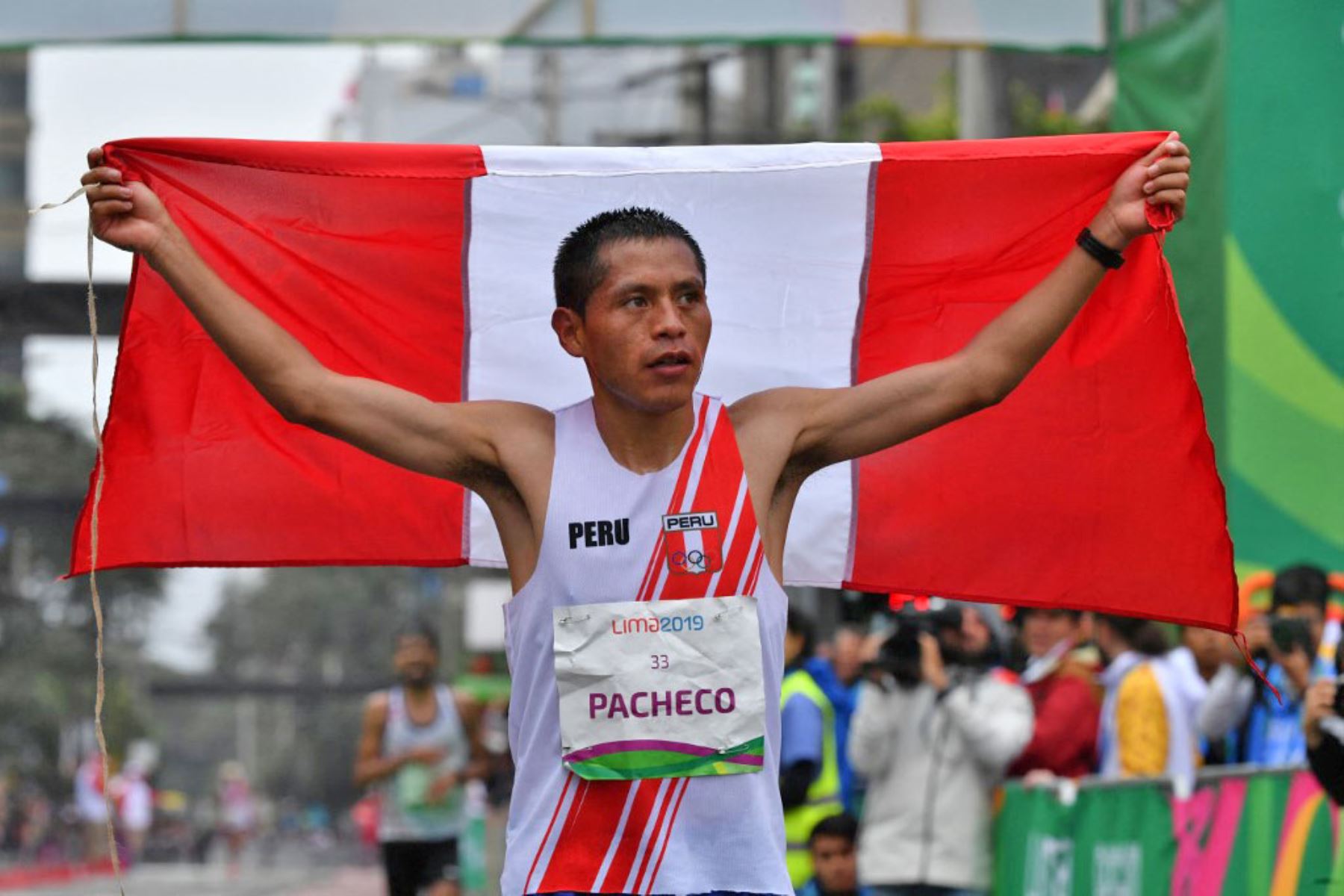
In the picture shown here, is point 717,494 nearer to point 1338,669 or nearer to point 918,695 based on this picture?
point 1338,669

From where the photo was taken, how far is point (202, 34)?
41.7 ft

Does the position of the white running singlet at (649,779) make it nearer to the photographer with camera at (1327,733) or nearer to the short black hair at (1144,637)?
the photographer with camera at (1327,733)

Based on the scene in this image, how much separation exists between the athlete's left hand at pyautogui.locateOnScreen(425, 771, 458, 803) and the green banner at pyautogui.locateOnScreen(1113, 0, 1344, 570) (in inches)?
161

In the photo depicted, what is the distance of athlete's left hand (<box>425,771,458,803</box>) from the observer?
11766 mm

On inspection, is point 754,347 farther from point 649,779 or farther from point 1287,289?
point 1287,289

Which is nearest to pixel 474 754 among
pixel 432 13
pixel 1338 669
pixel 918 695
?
pixel 918 695

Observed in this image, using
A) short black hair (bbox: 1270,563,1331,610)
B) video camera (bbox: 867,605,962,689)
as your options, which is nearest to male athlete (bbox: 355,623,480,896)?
video camera (bbox: 867,605,962,689)

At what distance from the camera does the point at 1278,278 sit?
10016 mm

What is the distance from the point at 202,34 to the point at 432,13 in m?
1.24

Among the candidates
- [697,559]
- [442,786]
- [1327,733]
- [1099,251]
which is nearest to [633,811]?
[697,559]

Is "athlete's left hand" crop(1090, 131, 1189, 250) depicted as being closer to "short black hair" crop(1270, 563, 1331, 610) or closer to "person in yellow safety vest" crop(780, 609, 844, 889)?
"short black hair" crop(1270, 563, 1331, 610)

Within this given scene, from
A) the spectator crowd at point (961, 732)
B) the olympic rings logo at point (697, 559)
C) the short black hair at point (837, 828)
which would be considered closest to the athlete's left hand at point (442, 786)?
the spectator crowd at point (961, 732)

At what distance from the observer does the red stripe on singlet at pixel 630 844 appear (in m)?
4.58

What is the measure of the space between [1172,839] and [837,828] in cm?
154
